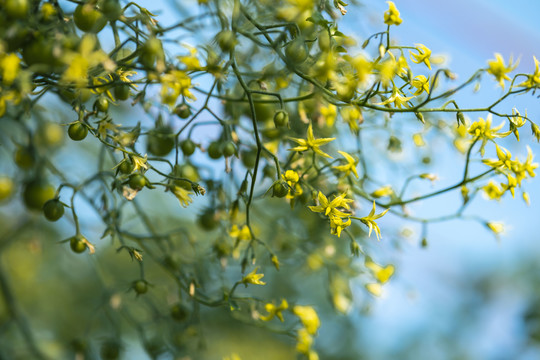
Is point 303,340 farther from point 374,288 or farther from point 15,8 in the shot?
point 15,8

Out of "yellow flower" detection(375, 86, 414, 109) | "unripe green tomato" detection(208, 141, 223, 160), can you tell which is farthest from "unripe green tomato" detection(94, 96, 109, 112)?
"yellow flower" detection(375, 86, 414, 109)

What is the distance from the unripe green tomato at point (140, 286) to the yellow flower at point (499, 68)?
1.95 ft

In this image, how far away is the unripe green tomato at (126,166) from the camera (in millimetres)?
750

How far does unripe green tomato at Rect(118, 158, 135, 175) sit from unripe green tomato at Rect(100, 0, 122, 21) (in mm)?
176

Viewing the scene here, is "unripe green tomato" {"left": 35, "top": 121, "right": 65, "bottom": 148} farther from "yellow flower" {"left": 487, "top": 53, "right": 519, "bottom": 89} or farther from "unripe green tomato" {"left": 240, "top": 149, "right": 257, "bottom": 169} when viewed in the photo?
"yellow flower" {"left": 487, "top": 53, "right": 519, "bottom": 89}

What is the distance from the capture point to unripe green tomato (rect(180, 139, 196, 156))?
942 millimetres

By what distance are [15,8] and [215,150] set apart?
0.42m

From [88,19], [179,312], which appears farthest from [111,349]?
[88,19]

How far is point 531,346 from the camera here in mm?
2363

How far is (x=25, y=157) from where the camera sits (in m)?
1.15

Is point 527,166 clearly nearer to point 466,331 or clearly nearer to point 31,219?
point 31,219

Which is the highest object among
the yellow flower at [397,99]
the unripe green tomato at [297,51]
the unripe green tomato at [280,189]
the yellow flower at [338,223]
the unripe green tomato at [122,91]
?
the yellow flower at [397,99]

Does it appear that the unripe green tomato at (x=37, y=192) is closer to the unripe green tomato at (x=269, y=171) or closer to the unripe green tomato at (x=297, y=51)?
the unripe green tomato at (x=269, y=171)

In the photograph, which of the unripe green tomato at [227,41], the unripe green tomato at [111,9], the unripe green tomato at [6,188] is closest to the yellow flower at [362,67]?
the unripe green tomato at [227,41]
